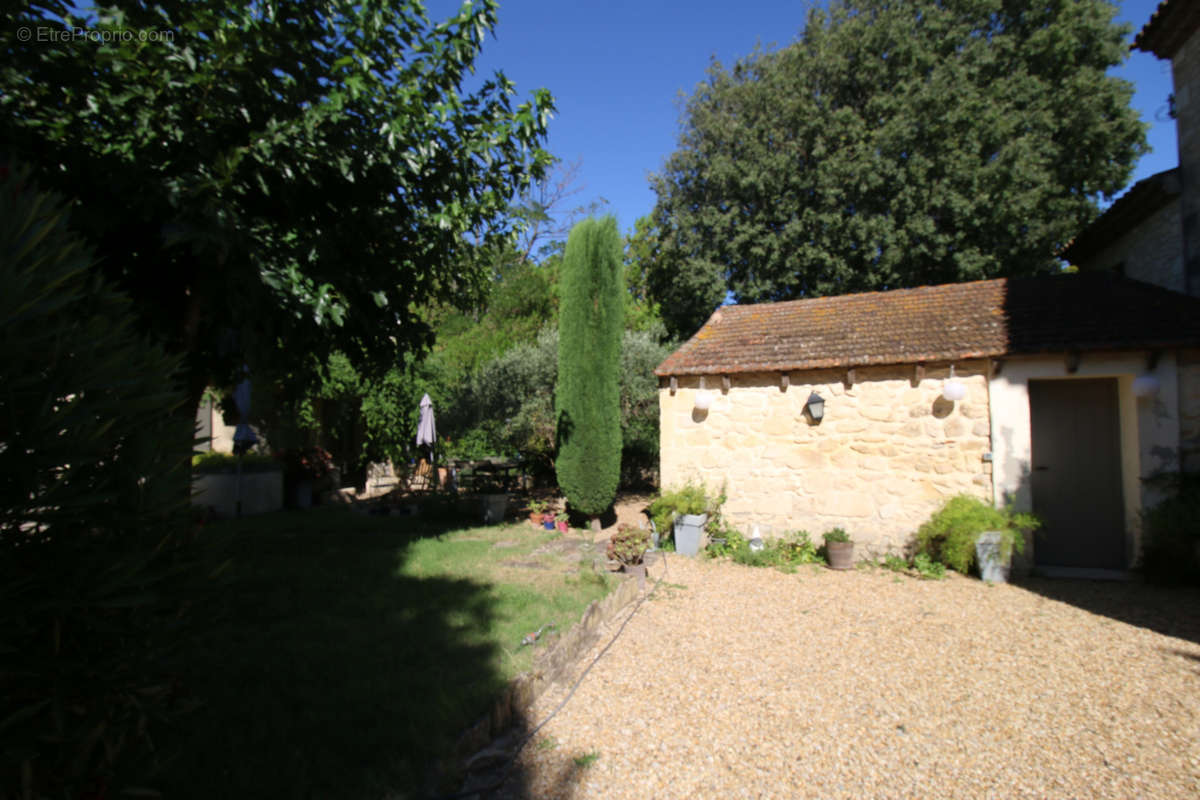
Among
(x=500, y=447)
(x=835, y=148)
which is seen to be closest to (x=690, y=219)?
(x=835, y=148)

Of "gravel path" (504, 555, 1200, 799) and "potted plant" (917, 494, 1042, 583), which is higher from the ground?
"potted plant" (917, 494, 1042, 583)

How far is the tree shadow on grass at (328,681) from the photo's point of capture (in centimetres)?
252

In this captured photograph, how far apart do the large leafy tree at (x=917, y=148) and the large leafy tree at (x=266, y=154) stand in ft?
32.3

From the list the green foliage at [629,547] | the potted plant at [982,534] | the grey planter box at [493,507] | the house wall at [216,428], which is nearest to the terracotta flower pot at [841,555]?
the potted plant at [982,534]

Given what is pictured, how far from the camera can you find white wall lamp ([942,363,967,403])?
700 centimetres

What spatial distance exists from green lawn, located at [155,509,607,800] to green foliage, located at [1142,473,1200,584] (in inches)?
234

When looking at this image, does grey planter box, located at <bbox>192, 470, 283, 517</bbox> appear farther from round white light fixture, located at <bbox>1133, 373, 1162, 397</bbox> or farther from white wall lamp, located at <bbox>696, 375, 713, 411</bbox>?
round white light fixture, located at <bbox>1133, 373, 1162, 397</bbox>

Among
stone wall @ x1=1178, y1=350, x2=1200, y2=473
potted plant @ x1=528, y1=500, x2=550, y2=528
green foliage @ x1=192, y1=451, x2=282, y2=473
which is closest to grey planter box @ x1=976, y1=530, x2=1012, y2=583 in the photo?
stone wall @ x1=1178, y1=350, x2=1200, y2=473

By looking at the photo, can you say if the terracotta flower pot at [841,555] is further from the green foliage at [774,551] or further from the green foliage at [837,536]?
the green foliage at [774,551]

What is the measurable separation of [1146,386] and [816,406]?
11.1ft

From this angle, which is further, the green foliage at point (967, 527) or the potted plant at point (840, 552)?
the potted plant at point (840, 552)

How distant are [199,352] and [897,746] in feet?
23.4

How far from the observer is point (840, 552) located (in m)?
7.36

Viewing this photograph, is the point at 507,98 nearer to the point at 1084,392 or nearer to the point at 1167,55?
the point at 1084,392
